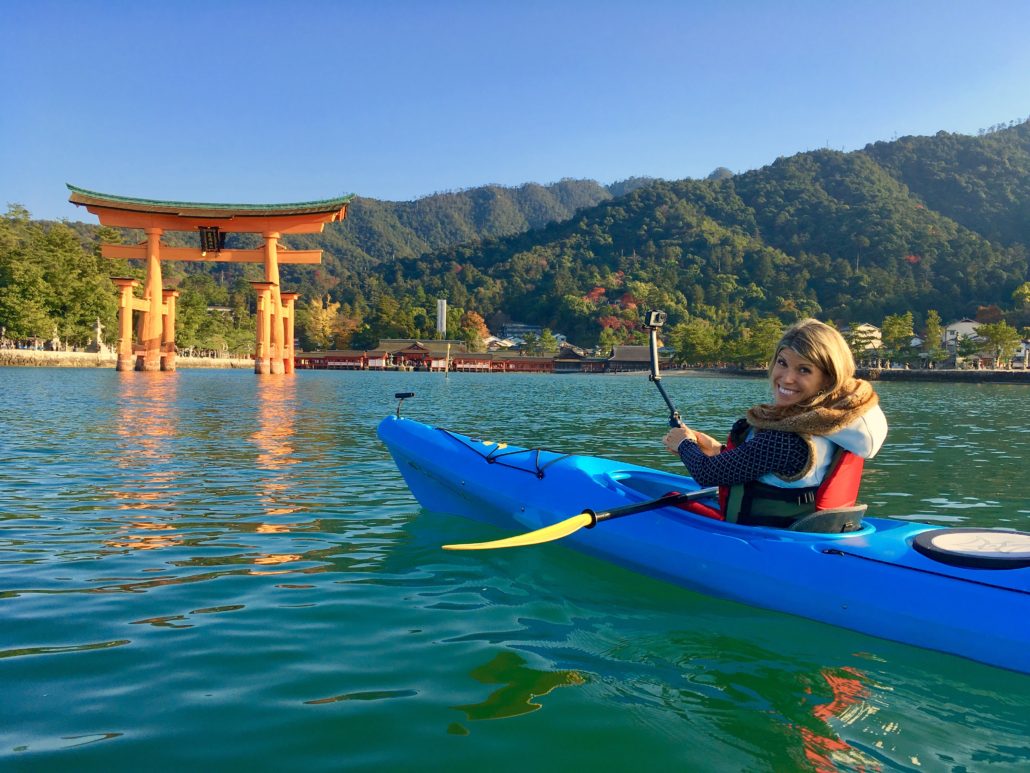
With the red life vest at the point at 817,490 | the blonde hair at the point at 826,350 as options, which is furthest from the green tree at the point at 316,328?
the blonde hair at the point at 826,350

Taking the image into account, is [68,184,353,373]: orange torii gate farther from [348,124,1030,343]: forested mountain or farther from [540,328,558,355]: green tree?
[348,124,1030,343]: forested mountain

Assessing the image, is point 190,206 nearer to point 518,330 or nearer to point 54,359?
point 54,359

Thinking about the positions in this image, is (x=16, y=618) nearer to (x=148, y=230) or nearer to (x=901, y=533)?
(x=901, y=533)

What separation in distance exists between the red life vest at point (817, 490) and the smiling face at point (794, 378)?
1.10 feet

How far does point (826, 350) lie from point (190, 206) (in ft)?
138

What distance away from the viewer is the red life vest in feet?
12.8

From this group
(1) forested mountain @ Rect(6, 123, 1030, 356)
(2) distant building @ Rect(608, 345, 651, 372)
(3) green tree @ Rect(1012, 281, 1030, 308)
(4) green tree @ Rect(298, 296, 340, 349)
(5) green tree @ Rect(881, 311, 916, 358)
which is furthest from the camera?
(4) green tree @ Rect(298, 296, 340, 349)

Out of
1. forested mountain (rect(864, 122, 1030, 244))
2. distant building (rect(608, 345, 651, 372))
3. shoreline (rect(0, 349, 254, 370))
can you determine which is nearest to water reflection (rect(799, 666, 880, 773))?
shoreline (rect(0, 349, 254, 370))

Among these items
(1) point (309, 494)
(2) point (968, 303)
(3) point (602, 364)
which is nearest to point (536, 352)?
(3) point (602, 364)

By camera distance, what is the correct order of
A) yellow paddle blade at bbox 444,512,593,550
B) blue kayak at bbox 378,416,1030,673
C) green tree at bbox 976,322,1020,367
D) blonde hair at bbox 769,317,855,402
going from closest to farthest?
blue kayak at bbox 378,416,1030,673 < blonde hair at bbox 769,317,855,402 < yellow paddle blade at bbox 444,512,593,550 < green tree at bbox 976,322,1020,367

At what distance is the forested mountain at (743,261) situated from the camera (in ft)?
368

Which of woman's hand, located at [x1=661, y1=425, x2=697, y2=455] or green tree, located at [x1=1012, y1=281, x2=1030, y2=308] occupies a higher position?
green tree, located at [x1=1012, y1=281, x2=1030, y2=308]

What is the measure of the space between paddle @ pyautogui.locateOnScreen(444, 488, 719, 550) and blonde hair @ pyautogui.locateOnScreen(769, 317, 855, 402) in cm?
127

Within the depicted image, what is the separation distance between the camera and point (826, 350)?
367 centimetres
